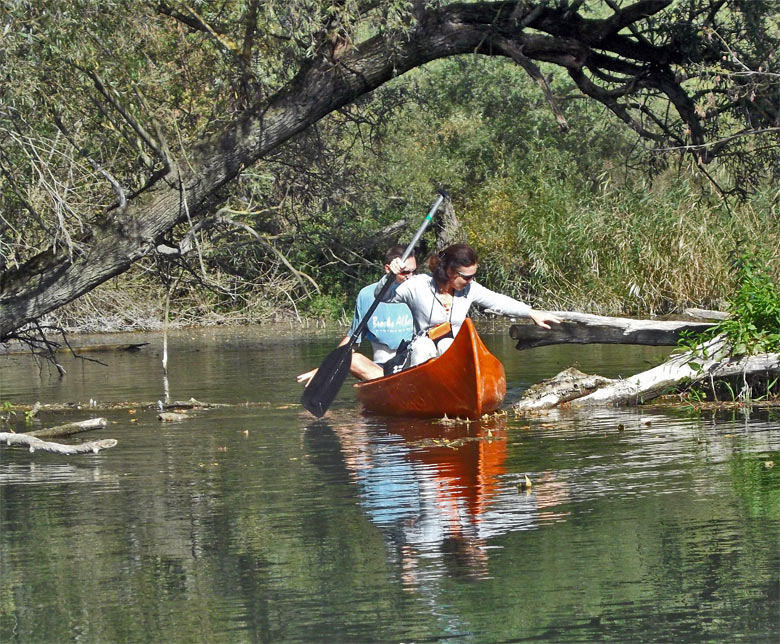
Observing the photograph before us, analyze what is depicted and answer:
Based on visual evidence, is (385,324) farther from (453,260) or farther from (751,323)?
(751,323)

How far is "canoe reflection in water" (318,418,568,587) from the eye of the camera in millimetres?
6324

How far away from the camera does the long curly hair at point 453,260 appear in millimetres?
11305

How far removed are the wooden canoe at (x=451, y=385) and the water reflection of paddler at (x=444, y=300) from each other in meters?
0.34

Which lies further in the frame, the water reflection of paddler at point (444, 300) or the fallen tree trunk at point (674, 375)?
the water reflection of paddler at point (444, 300)

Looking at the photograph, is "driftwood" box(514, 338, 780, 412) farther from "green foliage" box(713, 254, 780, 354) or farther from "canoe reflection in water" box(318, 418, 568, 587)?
"canoe reflection in water" box(318, 418, 568, 587)

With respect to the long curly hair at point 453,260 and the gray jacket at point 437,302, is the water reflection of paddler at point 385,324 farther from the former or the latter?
the long curly hair at point 453,260

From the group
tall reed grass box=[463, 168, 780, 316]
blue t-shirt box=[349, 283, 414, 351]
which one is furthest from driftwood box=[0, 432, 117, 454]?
tall reed grass box=[463, 168, 780, 316]

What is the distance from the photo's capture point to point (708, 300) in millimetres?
20469

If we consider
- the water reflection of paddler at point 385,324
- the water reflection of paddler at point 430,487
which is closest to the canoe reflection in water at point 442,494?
the water reflection of paddler at point 430,487

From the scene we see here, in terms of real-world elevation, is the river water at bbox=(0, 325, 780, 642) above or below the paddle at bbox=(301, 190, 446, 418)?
below

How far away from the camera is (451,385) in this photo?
11.2 m

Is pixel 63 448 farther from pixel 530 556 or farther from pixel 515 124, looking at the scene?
pixel 515 124

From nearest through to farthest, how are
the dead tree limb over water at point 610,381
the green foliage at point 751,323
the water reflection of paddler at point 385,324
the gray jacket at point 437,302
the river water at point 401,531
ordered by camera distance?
the river water at point 401,531 < the green foliage at point 751,323 < the gray jacket at point 437,302 < the dead tree limb over water at point 610,381 < the water reflection of paddler at point 385,324

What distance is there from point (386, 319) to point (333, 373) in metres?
0.86
